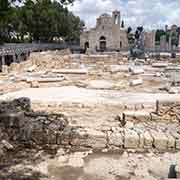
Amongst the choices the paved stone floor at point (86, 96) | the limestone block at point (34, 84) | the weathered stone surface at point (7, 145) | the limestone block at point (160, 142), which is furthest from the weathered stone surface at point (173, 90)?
the weathered stone surface at point (7, 145)

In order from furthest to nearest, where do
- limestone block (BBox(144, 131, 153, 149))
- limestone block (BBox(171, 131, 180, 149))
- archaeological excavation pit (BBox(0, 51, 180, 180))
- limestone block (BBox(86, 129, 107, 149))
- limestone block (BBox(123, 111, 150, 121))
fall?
limestone block (BBox(123, 111, 150, 121)) < limestone block (BBox(86, 129, 107, 149)) < limestone block (BBox(144, 131, 153, 149)) < limestone block (BBox(171, 131, 180, 149)) < archaeological excavation pit (BBox(0, 51, 180, 180))

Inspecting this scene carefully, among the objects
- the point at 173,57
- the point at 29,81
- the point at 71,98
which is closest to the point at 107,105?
the point at 71,98

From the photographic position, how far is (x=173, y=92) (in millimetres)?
15688

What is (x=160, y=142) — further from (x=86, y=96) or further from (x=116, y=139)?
(x=86, y=96)

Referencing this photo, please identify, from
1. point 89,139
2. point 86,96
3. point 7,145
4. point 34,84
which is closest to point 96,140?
point 89,139

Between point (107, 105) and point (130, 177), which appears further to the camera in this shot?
point (107, 105)

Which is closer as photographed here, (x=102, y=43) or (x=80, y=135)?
(x=80, y=135)

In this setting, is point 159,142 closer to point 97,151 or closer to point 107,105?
point 97,151

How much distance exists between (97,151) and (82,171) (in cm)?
111

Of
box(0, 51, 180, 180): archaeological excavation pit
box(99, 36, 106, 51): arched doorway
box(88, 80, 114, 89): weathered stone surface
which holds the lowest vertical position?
box(0, 51, 180, 180): archaeological excavation pit

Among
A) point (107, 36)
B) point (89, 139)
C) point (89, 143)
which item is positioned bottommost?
point (89, 143)

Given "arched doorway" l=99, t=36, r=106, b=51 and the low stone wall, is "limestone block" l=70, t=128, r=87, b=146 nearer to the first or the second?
the low stone wall

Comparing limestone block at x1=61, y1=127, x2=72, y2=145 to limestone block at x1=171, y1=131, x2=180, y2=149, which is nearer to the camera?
limestone block at x1=171, y1=131, x2=180, y2=149

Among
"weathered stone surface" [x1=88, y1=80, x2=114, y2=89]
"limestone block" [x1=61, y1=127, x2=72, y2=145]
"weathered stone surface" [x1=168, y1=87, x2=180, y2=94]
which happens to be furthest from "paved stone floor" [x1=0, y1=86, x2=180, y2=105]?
"limestone block" [x1=61, y1=127, x2=72, y2=145]
